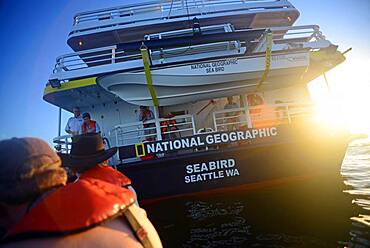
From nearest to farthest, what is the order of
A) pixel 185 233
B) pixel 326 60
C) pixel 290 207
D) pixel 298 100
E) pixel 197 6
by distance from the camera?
pixel 185 233 < pixel 290 207 < pixel 326 60 < pixel 298 100 < pixel 197 6

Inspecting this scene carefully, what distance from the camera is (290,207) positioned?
494cm

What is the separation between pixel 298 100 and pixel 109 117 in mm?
5586

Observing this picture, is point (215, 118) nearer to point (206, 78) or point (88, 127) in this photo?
point (206, 78)

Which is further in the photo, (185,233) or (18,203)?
(185,233)

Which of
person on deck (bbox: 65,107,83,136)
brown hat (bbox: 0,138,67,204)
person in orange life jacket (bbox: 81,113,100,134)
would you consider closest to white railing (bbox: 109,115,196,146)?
person in orange life jacket (bbox: 81,113,100,134)

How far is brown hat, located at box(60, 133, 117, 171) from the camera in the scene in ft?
7.85

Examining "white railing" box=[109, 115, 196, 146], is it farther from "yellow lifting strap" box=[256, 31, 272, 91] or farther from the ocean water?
"yellow lifting strap" box=[256, 31, 272, 91]

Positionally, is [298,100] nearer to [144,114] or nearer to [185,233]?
[144,114]

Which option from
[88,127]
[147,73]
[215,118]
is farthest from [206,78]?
[88,127]

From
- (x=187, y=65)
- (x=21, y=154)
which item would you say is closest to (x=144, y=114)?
(x=187, y=65)

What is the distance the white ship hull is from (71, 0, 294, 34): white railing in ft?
12.1

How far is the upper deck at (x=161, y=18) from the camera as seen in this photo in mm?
9003

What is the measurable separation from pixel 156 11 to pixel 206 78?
513 cm

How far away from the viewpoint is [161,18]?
9.14m
